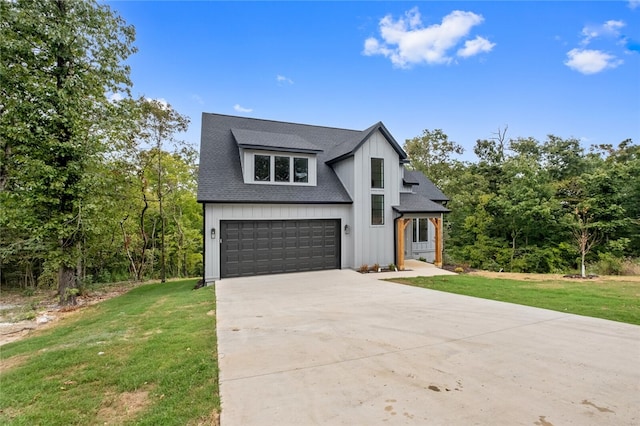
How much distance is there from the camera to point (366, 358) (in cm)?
404

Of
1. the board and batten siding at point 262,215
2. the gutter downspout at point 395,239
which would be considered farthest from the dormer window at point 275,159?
the gutter downspout at point 395,239

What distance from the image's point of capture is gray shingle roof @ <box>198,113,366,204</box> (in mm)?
10973

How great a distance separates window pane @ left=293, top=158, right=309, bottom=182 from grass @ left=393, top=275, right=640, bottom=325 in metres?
5.74

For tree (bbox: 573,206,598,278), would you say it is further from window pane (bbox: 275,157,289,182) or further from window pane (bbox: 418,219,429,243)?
window pane (bbox: 275,157,289,182)

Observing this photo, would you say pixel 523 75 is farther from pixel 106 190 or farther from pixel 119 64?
pixel 106 190

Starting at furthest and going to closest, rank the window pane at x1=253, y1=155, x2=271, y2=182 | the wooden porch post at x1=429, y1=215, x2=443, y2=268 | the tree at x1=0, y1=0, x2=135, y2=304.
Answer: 1. the wooden porch post at x1=429, y1=215, x2=443, y2=268
2. the window pane at x1=253, y1=155, x2=271, y2=182
3. the tree at x1=0, y1=0, x2=135, y2=304

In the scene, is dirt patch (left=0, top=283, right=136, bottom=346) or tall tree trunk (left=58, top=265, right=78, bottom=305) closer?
dirt patch (left=0, top=283, right=136, bottom=346)

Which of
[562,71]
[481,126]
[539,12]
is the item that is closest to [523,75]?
[562,71]

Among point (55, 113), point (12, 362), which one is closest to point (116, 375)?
point (12, 362)

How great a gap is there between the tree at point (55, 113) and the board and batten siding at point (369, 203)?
913 cm

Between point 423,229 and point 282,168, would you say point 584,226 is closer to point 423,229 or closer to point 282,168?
point 423,229

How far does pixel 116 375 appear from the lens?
363 cm

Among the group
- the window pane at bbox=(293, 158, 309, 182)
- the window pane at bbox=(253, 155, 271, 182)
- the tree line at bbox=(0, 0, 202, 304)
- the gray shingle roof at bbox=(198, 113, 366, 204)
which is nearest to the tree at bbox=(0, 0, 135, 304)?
the tree line at bbox=(0, 0, 202, 304)

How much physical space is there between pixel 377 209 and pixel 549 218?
1083 cm
